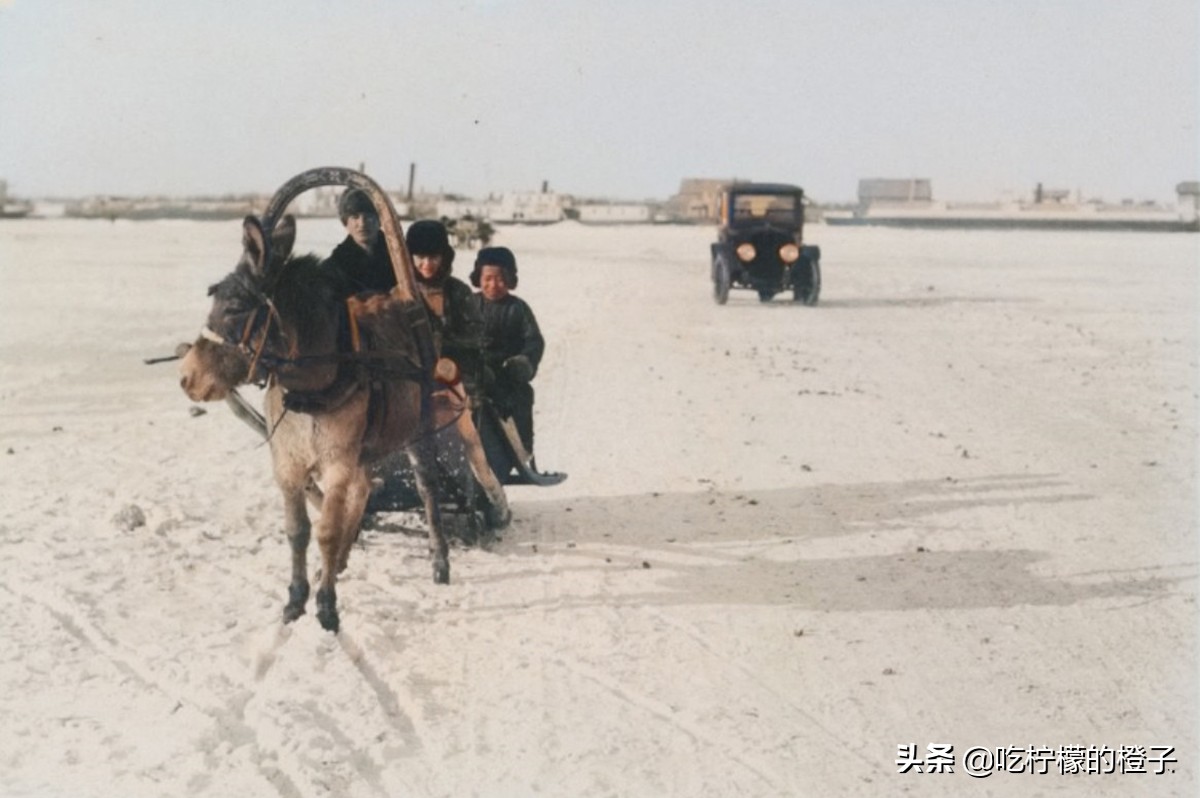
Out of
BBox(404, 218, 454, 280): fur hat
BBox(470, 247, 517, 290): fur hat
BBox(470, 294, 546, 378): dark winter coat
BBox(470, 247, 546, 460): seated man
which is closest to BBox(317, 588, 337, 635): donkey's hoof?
BBox(404, 218, 454, 280): fur hat

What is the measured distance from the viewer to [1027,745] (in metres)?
4.79

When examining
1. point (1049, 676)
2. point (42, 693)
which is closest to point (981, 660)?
point (1049, 676)

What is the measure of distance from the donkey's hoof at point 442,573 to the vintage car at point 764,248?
18.4 metres

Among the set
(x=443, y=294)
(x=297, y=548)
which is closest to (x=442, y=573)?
(x=297, y=548)

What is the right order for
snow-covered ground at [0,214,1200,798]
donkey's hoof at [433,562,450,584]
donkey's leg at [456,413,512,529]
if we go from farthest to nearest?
donkey's leg at [456,413,512,529] < donkey's hoof at [433,562,450,584] < snow-covered ground at [0,214,1200,798]

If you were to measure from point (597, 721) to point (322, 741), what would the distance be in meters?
1.01

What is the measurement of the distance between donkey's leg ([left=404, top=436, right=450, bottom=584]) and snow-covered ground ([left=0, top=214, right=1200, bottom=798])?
0.13 metres

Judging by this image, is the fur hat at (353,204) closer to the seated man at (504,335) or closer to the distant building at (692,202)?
the seated man at (504,335)

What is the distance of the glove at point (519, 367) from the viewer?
7.26 meters

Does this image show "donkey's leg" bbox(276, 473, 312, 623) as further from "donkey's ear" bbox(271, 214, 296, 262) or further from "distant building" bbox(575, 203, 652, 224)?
"distant building" bbox(575, 203, 652, 224)

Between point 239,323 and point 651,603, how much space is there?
2.58 metres

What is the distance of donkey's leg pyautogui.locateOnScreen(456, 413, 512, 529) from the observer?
7.16 m

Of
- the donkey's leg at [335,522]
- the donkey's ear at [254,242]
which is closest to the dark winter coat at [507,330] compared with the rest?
the donkey's leg at [335,522]

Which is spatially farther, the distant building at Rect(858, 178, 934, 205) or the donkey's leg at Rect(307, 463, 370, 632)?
the distant building at Rect(858, 178, 934, 205)
